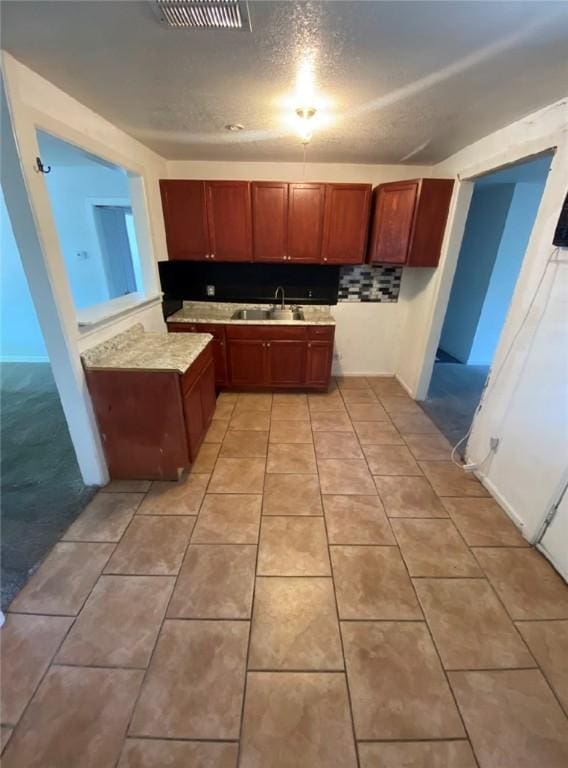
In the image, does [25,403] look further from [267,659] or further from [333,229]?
[333,229]

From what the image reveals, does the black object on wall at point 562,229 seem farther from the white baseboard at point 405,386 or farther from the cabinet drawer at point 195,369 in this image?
the cabinet drawer at point 195,369

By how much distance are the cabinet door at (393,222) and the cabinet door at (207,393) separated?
2066mm

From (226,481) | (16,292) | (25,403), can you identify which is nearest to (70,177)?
(16,292)

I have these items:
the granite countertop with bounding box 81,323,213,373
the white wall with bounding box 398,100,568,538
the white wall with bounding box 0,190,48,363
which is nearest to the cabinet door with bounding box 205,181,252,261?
the granite countertop with bounding box 81,323,213,373

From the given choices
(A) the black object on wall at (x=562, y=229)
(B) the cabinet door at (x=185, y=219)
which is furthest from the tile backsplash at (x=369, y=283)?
(A) the black object on wall at (x=562, y=229)

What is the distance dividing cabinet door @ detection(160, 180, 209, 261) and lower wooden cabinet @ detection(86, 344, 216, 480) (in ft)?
5.11

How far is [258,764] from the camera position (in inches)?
41.8

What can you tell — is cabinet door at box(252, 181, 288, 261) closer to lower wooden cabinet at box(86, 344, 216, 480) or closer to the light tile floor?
lower wooden cabinet at box(86, 344, 216, 480)

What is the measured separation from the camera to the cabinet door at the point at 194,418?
2.24 meters

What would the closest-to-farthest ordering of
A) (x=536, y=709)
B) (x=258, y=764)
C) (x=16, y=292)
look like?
(x=258, y=764)
(x=536, y=709)
(x=16, y=292)

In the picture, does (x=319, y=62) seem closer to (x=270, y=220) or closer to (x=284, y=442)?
(x=270, y=220)

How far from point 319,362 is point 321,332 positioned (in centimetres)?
33

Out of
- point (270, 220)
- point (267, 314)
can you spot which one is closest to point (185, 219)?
point (270, 220)

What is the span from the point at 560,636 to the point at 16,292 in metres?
5.95
